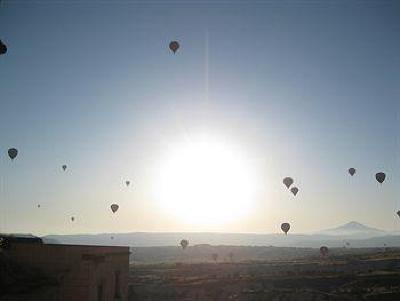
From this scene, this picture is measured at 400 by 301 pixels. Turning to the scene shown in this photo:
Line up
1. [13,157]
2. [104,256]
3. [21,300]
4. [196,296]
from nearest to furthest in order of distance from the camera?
[21,300] < [104,256] < [13,157] < [196,296]

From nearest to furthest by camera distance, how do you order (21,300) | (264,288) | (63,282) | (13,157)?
(21,300) → (63,282) → (13,157) → (264,288)

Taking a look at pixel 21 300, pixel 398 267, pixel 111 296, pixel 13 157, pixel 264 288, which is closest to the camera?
pixel 21 300

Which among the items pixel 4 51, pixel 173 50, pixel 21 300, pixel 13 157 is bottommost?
pixel 21 300

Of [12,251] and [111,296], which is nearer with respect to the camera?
[12,251]

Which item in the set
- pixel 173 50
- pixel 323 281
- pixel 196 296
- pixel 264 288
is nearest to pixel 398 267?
pixel 323 281

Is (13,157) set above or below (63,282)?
above

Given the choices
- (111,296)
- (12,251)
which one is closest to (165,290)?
(111,296)

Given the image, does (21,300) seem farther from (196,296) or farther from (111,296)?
(196,296)

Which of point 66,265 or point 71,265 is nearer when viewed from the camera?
point 71,265

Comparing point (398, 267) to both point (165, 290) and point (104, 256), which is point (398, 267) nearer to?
point (165, 290)
